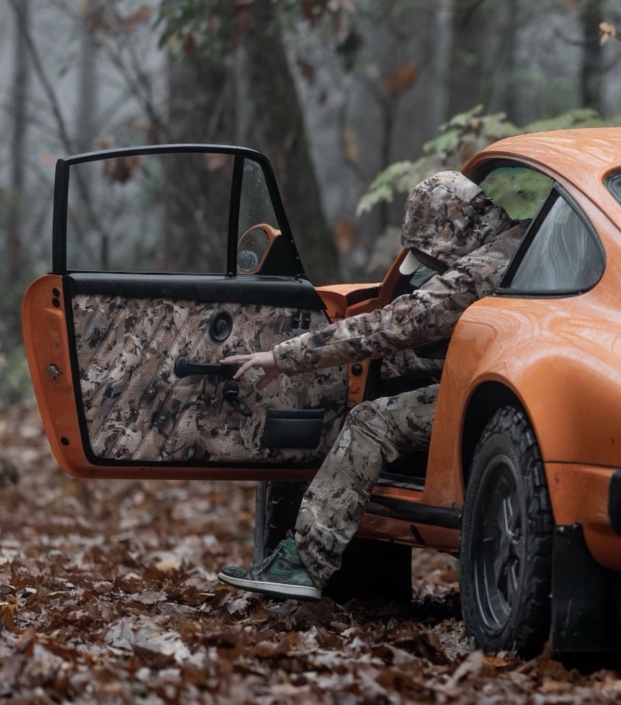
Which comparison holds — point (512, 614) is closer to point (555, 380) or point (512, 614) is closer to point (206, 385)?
point (555, 380)

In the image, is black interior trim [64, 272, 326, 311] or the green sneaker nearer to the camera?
the green sneaker

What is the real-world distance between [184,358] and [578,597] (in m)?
1.95

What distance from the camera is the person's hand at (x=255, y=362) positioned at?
489 cm

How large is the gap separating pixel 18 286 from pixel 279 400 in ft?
57.2

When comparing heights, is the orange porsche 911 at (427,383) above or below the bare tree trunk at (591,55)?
below

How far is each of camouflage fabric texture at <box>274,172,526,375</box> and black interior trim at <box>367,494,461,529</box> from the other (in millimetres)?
564

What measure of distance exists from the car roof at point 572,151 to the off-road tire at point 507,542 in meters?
0.87

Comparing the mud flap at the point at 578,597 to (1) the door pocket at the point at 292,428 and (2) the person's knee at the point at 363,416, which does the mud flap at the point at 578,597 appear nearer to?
(2) the person's knee at the point at 363,416

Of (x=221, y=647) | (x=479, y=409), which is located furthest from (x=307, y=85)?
(x=221, y=647)

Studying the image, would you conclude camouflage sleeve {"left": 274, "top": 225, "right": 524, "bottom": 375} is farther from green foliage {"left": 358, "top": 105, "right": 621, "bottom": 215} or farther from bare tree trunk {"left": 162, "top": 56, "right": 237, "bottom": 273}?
bare tree trunk {"left": 162, "top": 56, "right": 237, "bottom": 273}

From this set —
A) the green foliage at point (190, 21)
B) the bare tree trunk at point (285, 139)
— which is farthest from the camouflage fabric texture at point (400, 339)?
the bare tree trunk at point (285, 139)

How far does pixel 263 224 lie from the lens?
5352mm

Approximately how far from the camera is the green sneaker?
4.56 meters

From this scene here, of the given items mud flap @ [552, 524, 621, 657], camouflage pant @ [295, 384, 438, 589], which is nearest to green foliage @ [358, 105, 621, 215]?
camouflage pant @ [295, 384, 438, 589]
